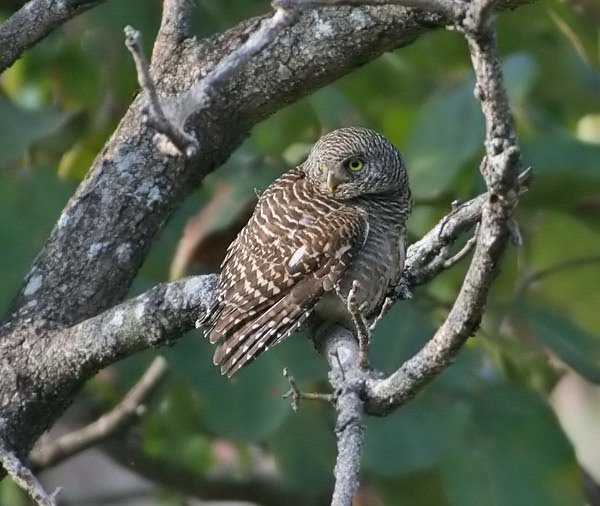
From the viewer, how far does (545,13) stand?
15.6ft

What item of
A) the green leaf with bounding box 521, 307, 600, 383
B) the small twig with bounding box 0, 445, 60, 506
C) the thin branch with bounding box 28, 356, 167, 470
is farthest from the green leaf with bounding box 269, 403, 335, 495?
the small twig with bounding box 0, 445, 60, 506

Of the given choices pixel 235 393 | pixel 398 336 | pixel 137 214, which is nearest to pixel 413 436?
pixel 398 336

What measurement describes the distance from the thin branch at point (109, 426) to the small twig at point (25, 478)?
2.05 m

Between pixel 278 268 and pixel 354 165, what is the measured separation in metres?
0.55

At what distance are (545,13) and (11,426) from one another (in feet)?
9.05

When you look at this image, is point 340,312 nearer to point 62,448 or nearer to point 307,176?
point 307,176

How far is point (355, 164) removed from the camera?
4004 millimetres

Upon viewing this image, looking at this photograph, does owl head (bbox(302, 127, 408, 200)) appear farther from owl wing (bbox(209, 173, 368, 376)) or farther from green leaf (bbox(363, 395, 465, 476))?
green leaf (bbox(363, 395, 465, 476))

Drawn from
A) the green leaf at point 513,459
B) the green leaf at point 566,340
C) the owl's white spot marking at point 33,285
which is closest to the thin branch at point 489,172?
the owl's white spot marking at point 33,285

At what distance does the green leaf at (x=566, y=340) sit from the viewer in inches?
165

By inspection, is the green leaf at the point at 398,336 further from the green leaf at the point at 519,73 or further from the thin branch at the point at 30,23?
the thin branch at the point at 30,23

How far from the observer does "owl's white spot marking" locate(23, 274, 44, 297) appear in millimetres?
3035

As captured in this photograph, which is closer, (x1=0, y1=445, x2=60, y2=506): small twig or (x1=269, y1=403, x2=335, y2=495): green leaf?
(x1=0, y1=445, x2=60, y2=506): small twig

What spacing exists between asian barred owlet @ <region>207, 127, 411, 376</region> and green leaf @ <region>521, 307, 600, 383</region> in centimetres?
70
